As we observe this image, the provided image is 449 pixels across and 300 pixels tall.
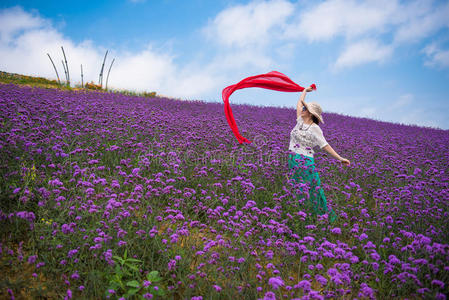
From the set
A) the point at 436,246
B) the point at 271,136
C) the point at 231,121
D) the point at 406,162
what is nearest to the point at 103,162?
the point at 231,121

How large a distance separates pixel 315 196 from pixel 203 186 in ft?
5.45

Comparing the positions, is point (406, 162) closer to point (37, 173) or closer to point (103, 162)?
point (103, 162)

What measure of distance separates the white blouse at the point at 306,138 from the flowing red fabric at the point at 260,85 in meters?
1.39

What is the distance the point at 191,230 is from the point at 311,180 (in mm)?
2142

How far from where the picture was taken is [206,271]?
280 cm

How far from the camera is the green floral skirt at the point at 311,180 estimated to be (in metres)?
4.16

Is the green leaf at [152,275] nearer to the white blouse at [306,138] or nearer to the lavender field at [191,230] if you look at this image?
the lavender field at [191,230]

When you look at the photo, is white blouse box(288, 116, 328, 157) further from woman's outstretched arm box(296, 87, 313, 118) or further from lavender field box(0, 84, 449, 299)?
lavender field box(0, 84, 449, 299)

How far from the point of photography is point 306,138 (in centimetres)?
457

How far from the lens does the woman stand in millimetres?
4223

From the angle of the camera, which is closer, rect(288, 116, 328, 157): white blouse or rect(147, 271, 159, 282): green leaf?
rect(147, 271, 159, 282): green leaf

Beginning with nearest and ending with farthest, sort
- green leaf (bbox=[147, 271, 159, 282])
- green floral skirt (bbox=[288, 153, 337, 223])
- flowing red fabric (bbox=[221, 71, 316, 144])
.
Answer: green leaf (bbox=[147, 271, 159, 282])
green floral skirt (bbox=[288, 153, 337, 223])
flowing red fabric (bbox=[221, 71, 316, 144])

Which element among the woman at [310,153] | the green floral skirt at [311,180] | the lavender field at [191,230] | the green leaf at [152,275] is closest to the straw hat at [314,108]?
the woman at [310,153]

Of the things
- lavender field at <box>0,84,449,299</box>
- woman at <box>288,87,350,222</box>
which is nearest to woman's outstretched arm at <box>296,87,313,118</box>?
woman at <box>288,87,350,222</box>
